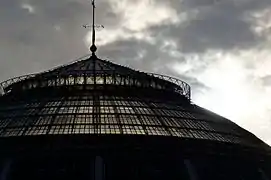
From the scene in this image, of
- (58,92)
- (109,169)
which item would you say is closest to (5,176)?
(109,169)

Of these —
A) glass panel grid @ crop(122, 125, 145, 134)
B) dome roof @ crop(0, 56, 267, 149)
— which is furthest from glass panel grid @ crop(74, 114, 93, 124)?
glass panel grid @ crop(122, 125, 145, 134)

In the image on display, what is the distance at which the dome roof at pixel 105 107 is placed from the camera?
65375 mm

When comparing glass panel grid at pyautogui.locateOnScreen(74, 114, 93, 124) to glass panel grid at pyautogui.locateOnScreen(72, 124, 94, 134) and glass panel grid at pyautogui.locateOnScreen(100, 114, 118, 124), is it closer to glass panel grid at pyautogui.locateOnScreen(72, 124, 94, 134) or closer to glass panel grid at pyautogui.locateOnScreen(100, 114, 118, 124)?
glass panel grid at pyautogui.locateOnScreen(72, 124, 94, 134)

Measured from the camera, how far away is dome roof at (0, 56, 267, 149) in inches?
2574

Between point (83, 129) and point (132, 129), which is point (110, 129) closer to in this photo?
point (132, 129)

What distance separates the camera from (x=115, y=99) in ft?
230

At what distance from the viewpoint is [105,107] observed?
68.0 metres

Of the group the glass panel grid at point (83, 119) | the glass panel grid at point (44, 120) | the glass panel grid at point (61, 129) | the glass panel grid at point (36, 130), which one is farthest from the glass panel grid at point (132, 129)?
the glass panel grid at point (36, 130)

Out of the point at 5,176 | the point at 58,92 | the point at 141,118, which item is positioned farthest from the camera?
the point at 58,92

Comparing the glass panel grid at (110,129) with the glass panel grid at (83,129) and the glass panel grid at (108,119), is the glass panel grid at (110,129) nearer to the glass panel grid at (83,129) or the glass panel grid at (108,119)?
the glass panel grid at (108,119)

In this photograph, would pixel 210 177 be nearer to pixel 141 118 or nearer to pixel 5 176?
pixel 141 118

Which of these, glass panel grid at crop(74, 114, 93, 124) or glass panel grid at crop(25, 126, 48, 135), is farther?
glass panel grid at crop(74, 114, 93, 124)

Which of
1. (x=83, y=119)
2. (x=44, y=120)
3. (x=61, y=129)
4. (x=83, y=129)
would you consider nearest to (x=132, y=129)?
(x=83, y=129)

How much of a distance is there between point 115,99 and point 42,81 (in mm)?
7501
